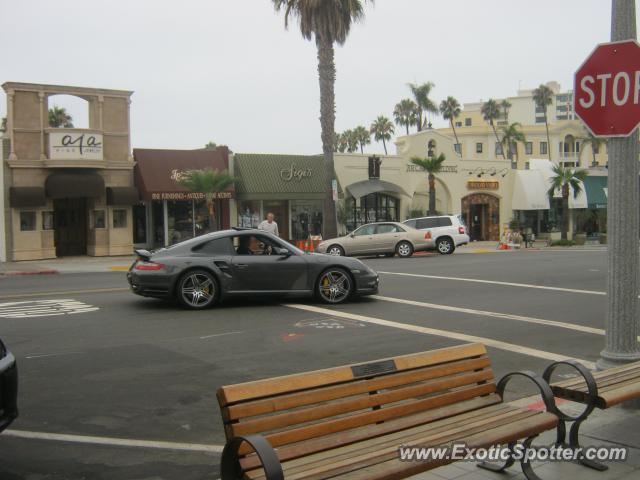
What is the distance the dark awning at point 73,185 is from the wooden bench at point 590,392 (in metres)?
25.3

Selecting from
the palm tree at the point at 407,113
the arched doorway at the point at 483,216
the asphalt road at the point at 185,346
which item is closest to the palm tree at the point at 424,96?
the palm tree at the point at 407,113

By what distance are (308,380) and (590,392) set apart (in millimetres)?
2094

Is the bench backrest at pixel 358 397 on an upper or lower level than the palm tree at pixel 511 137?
lower

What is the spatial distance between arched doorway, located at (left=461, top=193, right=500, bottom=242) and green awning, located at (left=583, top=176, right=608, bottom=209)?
7660 mm

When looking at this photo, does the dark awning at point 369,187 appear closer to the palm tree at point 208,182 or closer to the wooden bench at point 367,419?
the palm tree at point 208,182

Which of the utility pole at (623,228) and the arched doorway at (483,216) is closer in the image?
the utility pole at (623,228)

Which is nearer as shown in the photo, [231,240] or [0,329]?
[0,329]

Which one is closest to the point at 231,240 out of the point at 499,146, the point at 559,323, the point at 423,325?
the point at 423,325

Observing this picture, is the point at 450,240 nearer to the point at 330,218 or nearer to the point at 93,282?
the point at 330,218

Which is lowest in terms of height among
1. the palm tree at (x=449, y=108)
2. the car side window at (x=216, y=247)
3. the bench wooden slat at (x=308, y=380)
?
the bench wooden slat at (x=308, y=380)

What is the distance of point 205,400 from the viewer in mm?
6414

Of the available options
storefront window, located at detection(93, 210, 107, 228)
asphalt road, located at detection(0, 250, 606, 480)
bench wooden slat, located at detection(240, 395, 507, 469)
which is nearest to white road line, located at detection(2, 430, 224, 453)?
asphalt road, located at detection(0, 250, 606, 480)

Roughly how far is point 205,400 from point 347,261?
659 centimetres

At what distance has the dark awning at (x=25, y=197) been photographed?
26219 millimetres
